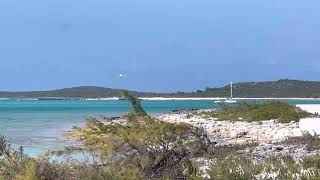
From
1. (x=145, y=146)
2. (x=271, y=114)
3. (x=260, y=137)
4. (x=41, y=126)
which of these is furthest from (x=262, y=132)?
(x=41, y=126)

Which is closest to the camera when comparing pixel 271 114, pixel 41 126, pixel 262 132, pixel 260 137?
pixel 260 137

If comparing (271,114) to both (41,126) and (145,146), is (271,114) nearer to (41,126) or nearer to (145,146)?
(41,126)

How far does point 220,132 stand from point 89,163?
20.6m

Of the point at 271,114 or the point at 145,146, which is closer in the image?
the point at 145,146

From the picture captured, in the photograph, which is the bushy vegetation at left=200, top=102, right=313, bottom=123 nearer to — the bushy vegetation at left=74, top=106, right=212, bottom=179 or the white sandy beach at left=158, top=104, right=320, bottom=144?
the white sandy beach at left=158, top=104, right=320, bottom=144

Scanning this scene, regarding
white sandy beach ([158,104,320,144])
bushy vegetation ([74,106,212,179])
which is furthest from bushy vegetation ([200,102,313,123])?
bushy vegetation ([74,106,212,179])

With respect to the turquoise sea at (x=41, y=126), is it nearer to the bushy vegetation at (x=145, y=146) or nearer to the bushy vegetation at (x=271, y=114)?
the bushy vegetation at (x=145, y=146)

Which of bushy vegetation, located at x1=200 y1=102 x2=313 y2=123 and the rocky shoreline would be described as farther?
bushy vegetation, located at x1=200 y1=102 x2=313 y2=123

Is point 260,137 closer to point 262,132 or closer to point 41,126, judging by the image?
point 262,132

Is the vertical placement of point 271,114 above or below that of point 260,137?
above

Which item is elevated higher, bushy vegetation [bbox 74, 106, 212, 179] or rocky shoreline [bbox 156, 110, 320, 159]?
bushy vegetation [bbox 74, 106, 212, 179]

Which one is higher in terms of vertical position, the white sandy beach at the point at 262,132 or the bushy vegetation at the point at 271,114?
the bushy vegetation at the point at 271,114

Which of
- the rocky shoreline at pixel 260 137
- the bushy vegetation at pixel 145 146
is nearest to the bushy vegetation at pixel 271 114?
the rocky shoreline at pixel 260 137

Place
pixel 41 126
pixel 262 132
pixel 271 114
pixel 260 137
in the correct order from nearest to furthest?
pixel 260 137
pixel 262 132
pixel 271 114
pixel 41 126
